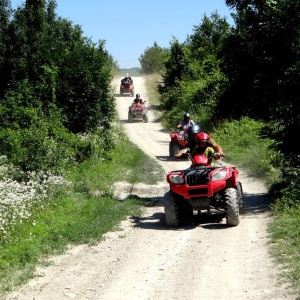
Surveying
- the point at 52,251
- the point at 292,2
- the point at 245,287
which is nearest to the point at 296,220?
the point at 245,287

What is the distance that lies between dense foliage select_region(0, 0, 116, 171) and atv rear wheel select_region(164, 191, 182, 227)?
5.33 m

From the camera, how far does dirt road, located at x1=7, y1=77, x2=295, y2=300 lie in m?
7.75

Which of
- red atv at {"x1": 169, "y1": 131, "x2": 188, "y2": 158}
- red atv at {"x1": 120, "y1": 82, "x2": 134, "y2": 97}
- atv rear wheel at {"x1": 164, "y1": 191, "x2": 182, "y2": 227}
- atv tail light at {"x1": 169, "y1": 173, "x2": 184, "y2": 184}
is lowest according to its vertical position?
atv rear wheel at {"x1": 164, "y1": 191, "x2": 182, "y2": 227}

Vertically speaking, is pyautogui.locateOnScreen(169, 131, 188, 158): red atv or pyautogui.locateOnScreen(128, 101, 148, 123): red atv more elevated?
pyautogui.locateOnScreen(128, 101, 148, 123): red atv

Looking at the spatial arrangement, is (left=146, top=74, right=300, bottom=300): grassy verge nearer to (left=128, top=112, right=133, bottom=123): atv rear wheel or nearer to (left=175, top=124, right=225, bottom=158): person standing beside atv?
(left=175, top=124, right=225, bottom=158): person standing beside atv

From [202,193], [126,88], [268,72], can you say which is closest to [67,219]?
[202,193]

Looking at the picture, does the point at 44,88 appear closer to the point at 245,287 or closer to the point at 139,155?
the point at 139,155

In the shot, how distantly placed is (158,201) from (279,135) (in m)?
3.38

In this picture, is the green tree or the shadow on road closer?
the shadow on road

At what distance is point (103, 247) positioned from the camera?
10.4 metres

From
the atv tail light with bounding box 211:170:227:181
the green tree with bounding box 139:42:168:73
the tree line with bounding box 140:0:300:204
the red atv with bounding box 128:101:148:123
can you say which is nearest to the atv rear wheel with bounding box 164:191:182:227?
the atv tail light with bounding box 211:170:227:181

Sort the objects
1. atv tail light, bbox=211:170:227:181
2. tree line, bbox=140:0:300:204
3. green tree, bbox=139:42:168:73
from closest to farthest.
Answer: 1. atv tail light, bbox=211:170:227:181
2. tree line, bbox=140:0:300:204
3. green tree, bbox=139:42:168:73

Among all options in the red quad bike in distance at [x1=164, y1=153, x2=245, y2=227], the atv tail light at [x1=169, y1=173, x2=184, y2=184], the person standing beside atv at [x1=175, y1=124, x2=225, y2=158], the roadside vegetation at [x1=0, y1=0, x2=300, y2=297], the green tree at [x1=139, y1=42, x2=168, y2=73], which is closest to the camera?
the roadside vegetation at [x1=0, y1=0, x2=300, y2=297]

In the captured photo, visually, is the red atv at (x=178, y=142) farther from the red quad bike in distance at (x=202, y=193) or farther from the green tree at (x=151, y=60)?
the green tree at (x=151, y=60)
